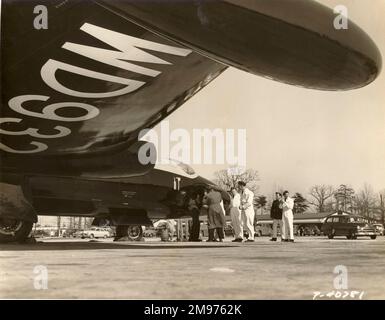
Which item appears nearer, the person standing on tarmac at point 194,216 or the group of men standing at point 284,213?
the group of men standing at point 284,213

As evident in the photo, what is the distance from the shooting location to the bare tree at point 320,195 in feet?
16.3

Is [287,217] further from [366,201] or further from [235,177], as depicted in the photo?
[235,177]

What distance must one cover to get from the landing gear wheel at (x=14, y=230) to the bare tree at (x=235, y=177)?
315cm

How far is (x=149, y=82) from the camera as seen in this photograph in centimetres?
471

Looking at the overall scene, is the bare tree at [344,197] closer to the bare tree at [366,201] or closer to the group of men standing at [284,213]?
the bare tree at [366,201]

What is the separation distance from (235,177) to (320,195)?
1.03 meters

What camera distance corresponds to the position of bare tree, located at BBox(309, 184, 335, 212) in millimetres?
4973

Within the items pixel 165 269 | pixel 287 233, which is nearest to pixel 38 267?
pixel 165 269

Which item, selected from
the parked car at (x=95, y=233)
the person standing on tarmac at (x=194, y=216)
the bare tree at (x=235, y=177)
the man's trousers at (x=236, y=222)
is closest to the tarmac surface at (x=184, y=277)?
the bare tree at (x=235, y=177)

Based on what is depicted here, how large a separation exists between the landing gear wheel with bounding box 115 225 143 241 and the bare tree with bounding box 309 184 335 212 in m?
3.95

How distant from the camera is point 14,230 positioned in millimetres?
6684
